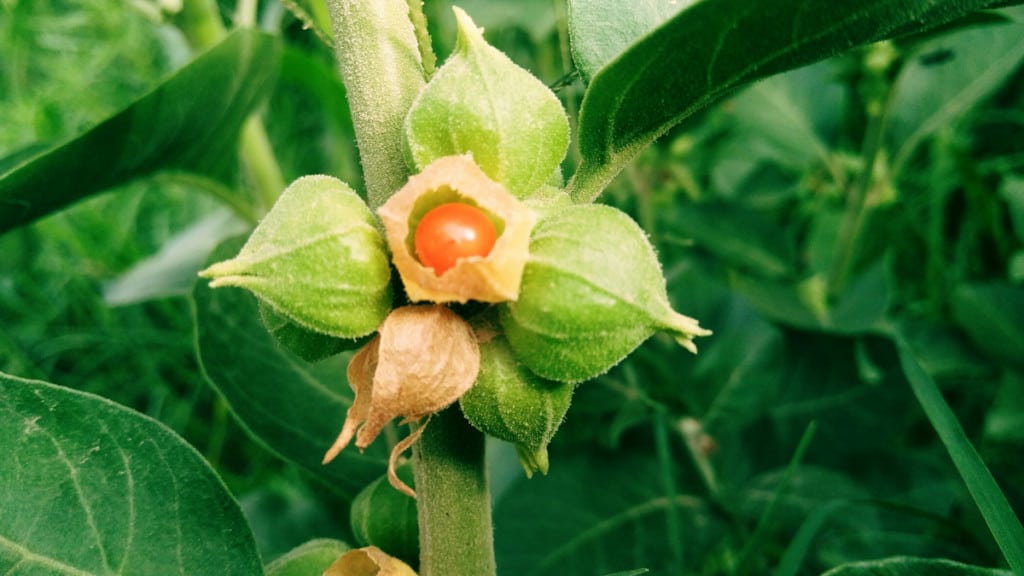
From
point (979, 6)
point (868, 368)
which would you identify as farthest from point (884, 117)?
point (979, 6)

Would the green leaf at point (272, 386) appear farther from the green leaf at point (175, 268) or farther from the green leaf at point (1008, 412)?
the green leaf at point (1008, 412)

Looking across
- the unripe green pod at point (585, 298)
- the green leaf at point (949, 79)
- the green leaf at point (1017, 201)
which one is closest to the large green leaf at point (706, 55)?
the unripe green pod at point (585, 298)

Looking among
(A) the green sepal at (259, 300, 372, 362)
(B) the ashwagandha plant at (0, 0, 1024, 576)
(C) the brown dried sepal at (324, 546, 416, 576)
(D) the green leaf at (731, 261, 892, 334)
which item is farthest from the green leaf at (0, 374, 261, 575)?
→ (D) the green leaf at (731, 261, 892, 334)

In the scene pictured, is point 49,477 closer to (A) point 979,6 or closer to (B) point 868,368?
(A) point 979,6

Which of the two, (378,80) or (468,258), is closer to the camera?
(468,258)

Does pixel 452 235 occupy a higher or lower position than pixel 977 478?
higher

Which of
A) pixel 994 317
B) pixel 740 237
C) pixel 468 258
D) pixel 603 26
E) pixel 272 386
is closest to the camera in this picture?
pixel 468 258

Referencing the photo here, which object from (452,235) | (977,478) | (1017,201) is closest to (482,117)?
(452,235)

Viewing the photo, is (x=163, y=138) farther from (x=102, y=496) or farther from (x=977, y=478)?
(x=977, y=478)
